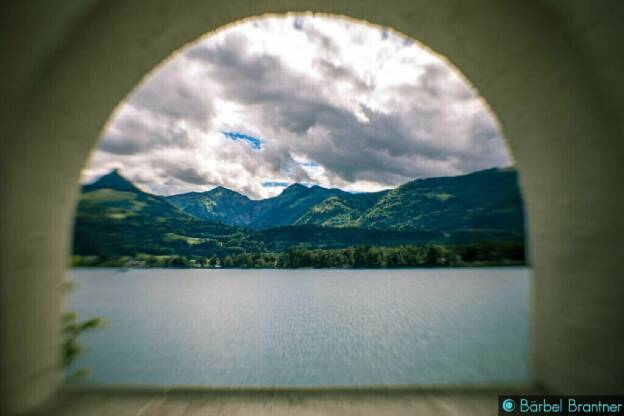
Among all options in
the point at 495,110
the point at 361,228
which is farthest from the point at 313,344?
the point at 361,228

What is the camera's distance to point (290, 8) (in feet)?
9.23

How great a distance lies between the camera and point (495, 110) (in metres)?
3.09

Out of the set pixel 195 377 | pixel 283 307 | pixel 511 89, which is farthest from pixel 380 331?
pixel 511 89

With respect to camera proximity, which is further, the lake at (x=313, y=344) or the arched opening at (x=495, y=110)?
the lake at (x=313, y=344)

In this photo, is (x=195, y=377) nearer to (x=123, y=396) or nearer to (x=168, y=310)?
(x=123, y=396)

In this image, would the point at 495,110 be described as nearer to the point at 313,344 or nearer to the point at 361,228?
the point at 313,344

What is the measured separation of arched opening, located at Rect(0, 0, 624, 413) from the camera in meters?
2.29

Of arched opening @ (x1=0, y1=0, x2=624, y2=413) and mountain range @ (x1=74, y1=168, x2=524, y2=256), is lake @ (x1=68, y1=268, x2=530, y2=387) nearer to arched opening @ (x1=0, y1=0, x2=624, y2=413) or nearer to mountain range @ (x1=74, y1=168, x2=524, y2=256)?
arched opening @ (x1=0, y1=0, x2=624, y2=413)

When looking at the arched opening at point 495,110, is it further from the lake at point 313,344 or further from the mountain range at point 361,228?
the mountain range at point 361,228

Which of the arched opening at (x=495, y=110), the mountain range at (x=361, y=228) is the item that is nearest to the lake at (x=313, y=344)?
the arched opening at (x=495, y=110)

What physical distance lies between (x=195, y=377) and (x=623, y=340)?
Result: 9669 millimetres

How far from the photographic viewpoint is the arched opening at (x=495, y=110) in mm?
2295

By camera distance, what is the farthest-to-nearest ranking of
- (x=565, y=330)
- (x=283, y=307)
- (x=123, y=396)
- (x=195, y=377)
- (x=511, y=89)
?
(x=283, y=307) < (x=195, y=377) < (x=123, y=396) < (x=511, y=89) < (x=565, y=330)

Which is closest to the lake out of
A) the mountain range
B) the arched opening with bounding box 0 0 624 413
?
the arched opening with bounding box 0 0 624 413
